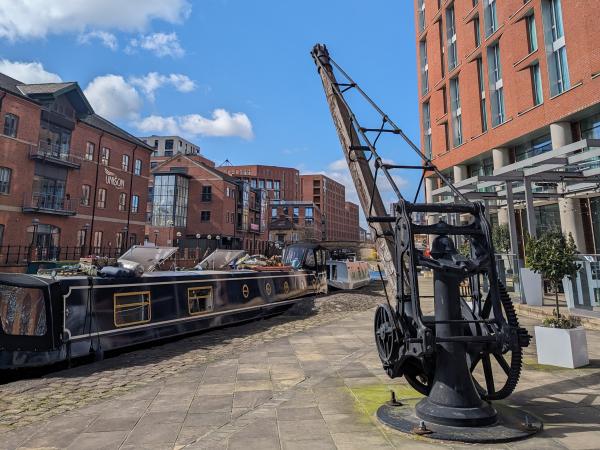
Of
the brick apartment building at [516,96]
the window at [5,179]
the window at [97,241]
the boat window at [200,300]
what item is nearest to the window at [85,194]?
the window at [97,241]

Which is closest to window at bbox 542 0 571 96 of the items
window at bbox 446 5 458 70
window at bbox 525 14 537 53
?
window at bbox 525 14 537 53

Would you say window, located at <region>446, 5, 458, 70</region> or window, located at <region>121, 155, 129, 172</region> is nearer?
window, located at <region>446, 5, 458, 70</region>

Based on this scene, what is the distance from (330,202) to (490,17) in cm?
11372

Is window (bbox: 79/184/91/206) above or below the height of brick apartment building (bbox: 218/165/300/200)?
below

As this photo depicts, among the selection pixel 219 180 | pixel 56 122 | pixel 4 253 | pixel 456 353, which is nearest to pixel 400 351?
pixel 456 353

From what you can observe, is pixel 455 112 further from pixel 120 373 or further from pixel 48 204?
pixel 48 204

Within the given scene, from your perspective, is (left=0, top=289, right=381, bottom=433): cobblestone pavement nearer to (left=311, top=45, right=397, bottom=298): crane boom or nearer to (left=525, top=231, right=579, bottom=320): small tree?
(left=311, top=45, right=397, bottom=298): crane boom

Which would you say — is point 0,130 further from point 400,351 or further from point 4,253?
point 400,351

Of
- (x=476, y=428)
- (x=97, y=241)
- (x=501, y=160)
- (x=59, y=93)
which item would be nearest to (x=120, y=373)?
(x=476, y=428)

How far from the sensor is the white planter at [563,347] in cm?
568

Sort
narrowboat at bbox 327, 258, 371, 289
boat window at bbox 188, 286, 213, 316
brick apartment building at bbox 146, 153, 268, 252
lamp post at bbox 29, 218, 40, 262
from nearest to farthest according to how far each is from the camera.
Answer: boat window at bbox 188, 286, 213, 316, narrowboat at bbox 327, 258, 371, 289, lamp post at bbox 29, 218, 40, 262, brick apartment building at bbox 146, 153, 268, 252

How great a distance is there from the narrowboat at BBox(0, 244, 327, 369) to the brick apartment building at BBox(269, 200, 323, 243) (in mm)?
81143

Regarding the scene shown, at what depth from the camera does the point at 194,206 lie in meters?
53.5

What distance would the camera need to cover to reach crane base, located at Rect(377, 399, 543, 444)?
3295 millimetres
